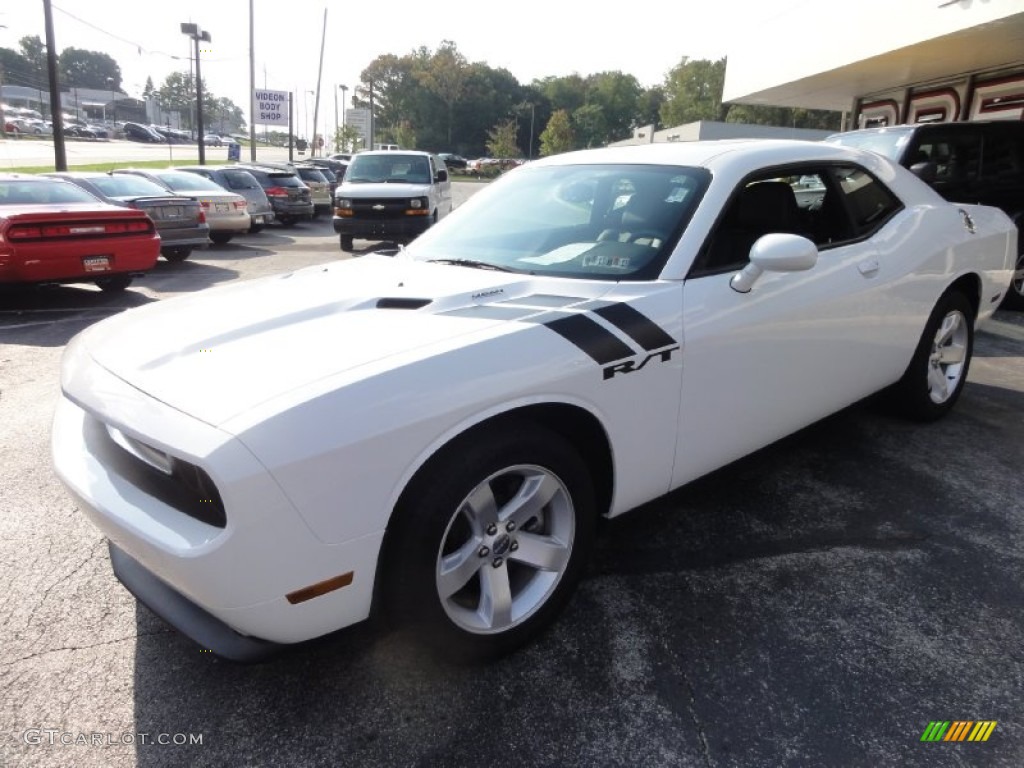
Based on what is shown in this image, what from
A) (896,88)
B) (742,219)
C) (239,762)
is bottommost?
(239,762)

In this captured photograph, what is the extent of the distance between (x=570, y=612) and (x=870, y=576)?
1206 millimetres

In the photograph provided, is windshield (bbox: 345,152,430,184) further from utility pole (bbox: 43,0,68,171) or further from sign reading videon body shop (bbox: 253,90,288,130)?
sign reading videon body shop (bbox: 253,90,288,130)

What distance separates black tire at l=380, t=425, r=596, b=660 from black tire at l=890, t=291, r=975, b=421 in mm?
2636

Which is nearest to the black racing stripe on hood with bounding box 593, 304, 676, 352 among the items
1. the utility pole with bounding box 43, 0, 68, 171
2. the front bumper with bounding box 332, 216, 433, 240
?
the front bumper with bounding box 332, 216, 433, 240

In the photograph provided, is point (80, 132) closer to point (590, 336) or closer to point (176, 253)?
point (176, 253)

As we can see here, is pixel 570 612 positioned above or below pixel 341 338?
below

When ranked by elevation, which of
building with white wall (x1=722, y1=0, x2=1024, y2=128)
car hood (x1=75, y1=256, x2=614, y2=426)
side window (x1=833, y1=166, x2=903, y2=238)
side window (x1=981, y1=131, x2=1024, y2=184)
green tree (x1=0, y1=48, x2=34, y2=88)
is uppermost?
green tree (x1=0, y1=48, x2=34, y2=88)

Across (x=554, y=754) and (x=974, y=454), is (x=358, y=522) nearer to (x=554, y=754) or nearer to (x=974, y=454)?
(x=554, y=754)

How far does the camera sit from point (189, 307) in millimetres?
2604

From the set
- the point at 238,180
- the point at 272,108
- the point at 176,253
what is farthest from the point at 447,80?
the point at 176,253

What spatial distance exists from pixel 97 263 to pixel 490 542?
714 centimetres

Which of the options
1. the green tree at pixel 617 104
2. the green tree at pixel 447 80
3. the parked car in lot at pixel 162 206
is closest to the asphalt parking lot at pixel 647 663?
the parked car in lot at pixel 162 206

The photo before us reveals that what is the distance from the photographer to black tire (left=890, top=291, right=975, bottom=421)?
3930 millimetres

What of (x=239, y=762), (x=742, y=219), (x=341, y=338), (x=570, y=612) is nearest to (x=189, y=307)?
(x=341, y=338)
